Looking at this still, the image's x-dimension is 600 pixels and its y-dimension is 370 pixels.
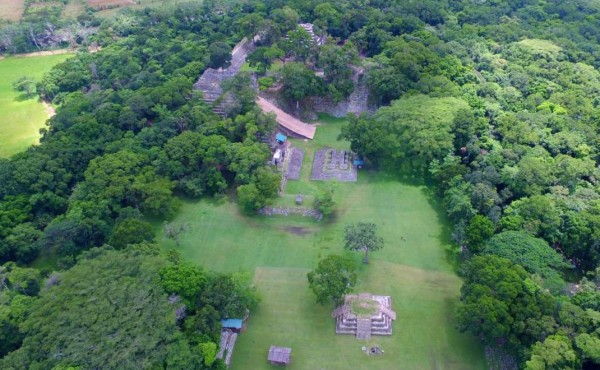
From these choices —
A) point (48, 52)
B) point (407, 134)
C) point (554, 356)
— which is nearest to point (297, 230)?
point (407, 134)

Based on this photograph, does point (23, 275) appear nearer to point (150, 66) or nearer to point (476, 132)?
point (150, 66)

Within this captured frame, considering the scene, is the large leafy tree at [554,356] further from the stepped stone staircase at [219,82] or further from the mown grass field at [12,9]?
the mown grass field at [12,9]

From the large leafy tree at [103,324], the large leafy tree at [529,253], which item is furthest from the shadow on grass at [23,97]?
the large leafy tree at [529,253]

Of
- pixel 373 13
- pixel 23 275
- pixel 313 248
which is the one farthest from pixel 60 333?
pixel 373 13

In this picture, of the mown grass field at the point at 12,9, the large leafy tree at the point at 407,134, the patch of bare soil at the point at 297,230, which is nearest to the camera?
the patch of bare soil at the point at 297,230

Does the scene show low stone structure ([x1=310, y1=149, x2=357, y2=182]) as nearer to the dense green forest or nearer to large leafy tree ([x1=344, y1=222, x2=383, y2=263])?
the dense green forest

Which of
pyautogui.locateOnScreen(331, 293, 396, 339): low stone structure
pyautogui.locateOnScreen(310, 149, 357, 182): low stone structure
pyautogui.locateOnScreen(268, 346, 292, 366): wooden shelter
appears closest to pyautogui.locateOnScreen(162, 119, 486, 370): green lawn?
pyautogui.locateOnScreen(331, 293, 396, 339): low stone structure

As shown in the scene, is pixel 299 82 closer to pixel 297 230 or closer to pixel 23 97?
pixel 297 230
